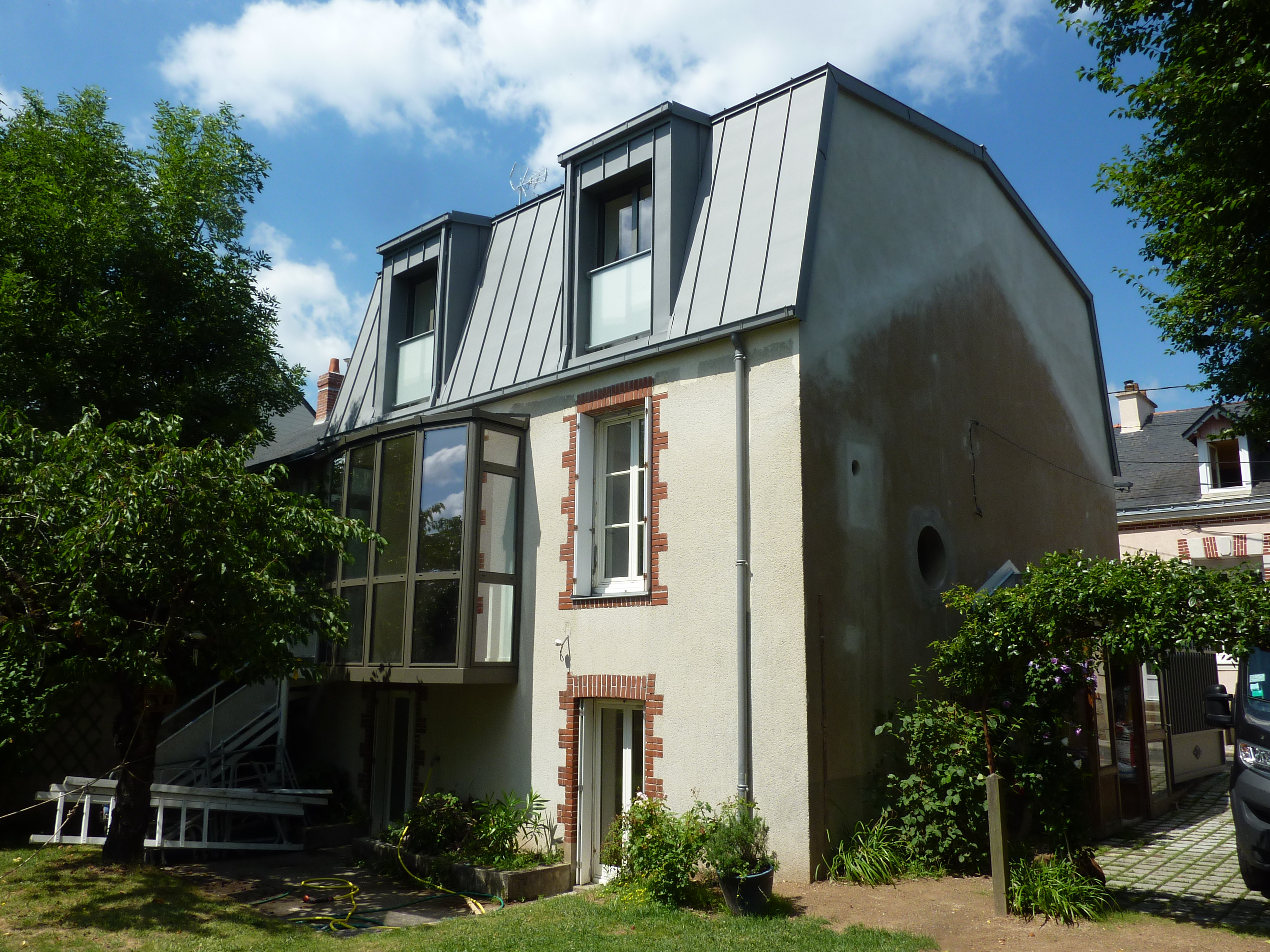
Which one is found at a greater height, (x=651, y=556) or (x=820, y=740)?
(x=651, y=556)

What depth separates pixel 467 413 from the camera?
1109 centimetres

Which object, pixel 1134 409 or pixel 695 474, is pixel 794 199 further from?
pixel 1134 409

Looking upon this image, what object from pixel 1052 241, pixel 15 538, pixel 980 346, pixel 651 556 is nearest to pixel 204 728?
pixel 15 538

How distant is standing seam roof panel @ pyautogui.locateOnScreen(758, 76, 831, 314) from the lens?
31.2 feet

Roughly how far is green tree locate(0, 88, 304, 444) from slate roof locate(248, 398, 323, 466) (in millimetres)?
1214

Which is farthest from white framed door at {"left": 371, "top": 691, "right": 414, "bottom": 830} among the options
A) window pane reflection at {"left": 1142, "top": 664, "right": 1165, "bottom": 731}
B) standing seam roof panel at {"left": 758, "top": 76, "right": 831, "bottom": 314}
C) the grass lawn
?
window pane reflection at {"left": 1142, "top": 664, "right": 1165, "bottom": 731}

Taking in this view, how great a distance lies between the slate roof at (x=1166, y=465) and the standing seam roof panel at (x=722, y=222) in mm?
14213

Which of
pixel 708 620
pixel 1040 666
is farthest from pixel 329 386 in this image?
pixel 1040 666

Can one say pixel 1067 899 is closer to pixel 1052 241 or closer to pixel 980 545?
pixel 980 545

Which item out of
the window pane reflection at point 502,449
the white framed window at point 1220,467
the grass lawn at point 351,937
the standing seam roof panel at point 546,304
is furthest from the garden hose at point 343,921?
the white framed window at point 1220,467

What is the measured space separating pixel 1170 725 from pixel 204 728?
1305 cm

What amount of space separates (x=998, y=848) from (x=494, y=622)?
18.8 feet

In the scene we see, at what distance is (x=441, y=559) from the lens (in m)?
11.0

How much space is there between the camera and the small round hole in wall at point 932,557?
10.9 metres
